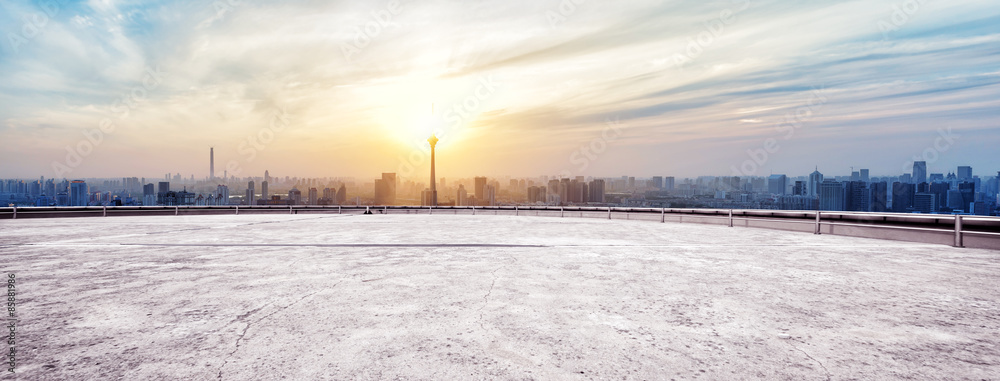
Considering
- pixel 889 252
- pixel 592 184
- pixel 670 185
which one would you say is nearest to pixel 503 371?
pixel 889 252

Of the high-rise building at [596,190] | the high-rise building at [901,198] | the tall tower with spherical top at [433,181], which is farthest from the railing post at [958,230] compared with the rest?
the high-rise building at [596,190]

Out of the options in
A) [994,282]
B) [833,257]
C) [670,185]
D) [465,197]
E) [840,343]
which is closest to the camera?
[840,343]

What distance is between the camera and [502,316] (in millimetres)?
5023

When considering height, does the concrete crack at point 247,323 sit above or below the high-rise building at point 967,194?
below

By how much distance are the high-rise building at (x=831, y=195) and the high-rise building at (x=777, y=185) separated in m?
5.49

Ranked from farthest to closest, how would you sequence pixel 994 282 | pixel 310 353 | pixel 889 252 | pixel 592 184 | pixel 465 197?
1. pixel 465 197
2. pixel 592 184
3. pixel 889 252
4. pixel 994 282
5. pixel 310 353

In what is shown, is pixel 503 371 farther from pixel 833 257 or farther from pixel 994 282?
pixel 833 257

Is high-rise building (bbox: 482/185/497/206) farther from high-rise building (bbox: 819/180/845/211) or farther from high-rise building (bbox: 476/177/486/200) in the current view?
high-rise building (bbox: 819/180/845/211)

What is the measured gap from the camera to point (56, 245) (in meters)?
11.5

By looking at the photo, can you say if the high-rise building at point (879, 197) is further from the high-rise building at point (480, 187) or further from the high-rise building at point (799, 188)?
the high-rise building at point (480, 187)

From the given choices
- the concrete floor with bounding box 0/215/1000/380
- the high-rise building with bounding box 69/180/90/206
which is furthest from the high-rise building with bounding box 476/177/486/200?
the concrete floor with bounding box 0/215/1000/380

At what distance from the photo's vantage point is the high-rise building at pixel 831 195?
235ft

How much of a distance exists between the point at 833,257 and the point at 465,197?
304 ft

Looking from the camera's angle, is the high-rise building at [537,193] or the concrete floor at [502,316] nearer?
the concrete floor at [502,316]
